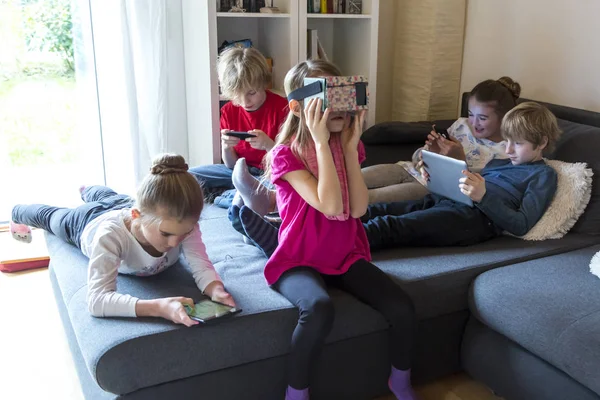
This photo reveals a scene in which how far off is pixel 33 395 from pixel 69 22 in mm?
1977

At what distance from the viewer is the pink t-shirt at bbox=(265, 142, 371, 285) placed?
1797 mm

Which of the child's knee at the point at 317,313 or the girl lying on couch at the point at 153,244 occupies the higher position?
the girl lying on couch at the point at 153,244

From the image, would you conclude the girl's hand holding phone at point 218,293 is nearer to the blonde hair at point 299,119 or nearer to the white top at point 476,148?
the blonde hair at point 299,119

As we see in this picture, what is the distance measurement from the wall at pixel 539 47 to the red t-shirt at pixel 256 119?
118 centimetres

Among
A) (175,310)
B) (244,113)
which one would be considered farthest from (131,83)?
(175,310)

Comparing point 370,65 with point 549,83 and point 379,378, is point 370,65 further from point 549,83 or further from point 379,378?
point 379,378

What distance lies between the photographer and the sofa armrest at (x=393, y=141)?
275cm

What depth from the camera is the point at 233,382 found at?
1.66 metres

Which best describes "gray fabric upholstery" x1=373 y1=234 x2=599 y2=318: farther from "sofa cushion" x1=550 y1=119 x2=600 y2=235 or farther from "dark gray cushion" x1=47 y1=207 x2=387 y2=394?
"dark gray cushion" x1=47 y1=207 x2=387 y2=394

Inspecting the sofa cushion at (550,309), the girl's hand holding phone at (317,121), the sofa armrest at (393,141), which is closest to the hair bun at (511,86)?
the sofa armrest at (393,141)

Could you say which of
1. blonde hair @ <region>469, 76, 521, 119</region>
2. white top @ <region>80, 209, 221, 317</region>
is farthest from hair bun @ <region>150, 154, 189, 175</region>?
blonde hair @ <region>469, 76, 521, 119</region>

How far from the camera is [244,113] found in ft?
8.64

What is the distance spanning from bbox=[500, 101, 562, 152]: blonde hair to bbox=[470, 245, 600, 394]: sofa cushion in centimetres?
43

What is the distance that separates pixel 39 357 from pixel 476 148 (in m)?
1.86
